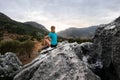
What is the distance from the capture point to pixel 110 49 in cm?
1121

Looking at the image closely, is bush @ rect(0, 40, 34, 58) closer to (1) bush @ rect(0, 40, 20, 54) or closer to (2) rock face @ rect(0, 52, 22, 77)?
(1) bush @ rect(0, 40, 20, 54)

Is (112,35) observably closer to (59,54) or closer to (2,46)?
(59,54)

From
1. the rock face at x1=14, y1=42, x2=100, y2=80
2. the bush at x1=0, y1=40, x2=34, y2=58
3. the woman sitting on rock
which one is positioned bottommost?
the bush at x1=0, y1=40, x2=34, y2=58

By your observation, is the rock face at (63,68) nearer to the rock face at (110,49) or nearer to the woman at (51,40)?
the rock face at (110,49)

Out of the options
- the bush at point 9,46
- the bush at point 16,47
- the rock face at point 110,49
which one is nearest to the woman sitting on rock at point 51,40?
the rock face at point 110,49

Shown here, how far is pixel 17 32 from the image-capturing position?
111312 mm

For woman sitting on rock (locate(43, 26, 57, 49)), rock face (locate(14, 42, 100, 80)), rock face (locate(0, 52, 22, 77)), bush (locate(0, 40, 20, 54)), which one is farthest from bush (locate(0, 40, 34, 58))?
rock face (locate(14, 42, 100, 80))

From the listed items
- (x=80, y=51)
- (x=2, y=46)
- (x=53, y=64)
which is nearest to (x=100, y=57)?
(x=80, y=51)

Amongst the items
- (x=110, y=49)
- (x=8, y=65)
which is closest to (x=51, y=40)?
(x=110, y=49)

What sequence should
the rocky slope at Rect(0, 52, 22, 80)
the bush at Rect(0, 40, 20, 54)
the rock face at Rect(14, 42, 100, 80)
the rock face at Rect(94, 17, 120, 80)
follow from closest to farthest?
the rock face at Rect(14, 42, 100, 80), the rock face at Rect(94, 17, 120, 80), the rocky slope at Rect(0, 52, 22, 80), the bush at Rect(0, 40, 20, 54)

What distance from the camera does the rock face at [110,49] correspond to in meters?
10.5

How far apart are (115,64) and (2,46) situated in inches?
1382

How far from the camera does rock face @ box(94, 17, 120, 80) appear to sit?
10.5 metres

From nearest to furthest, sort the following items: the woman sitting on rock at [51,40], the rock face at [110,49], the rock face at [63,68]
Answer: the rock face at [63,68] → the rock face at [110,49] → the woman sitting on rock at [51,40]
